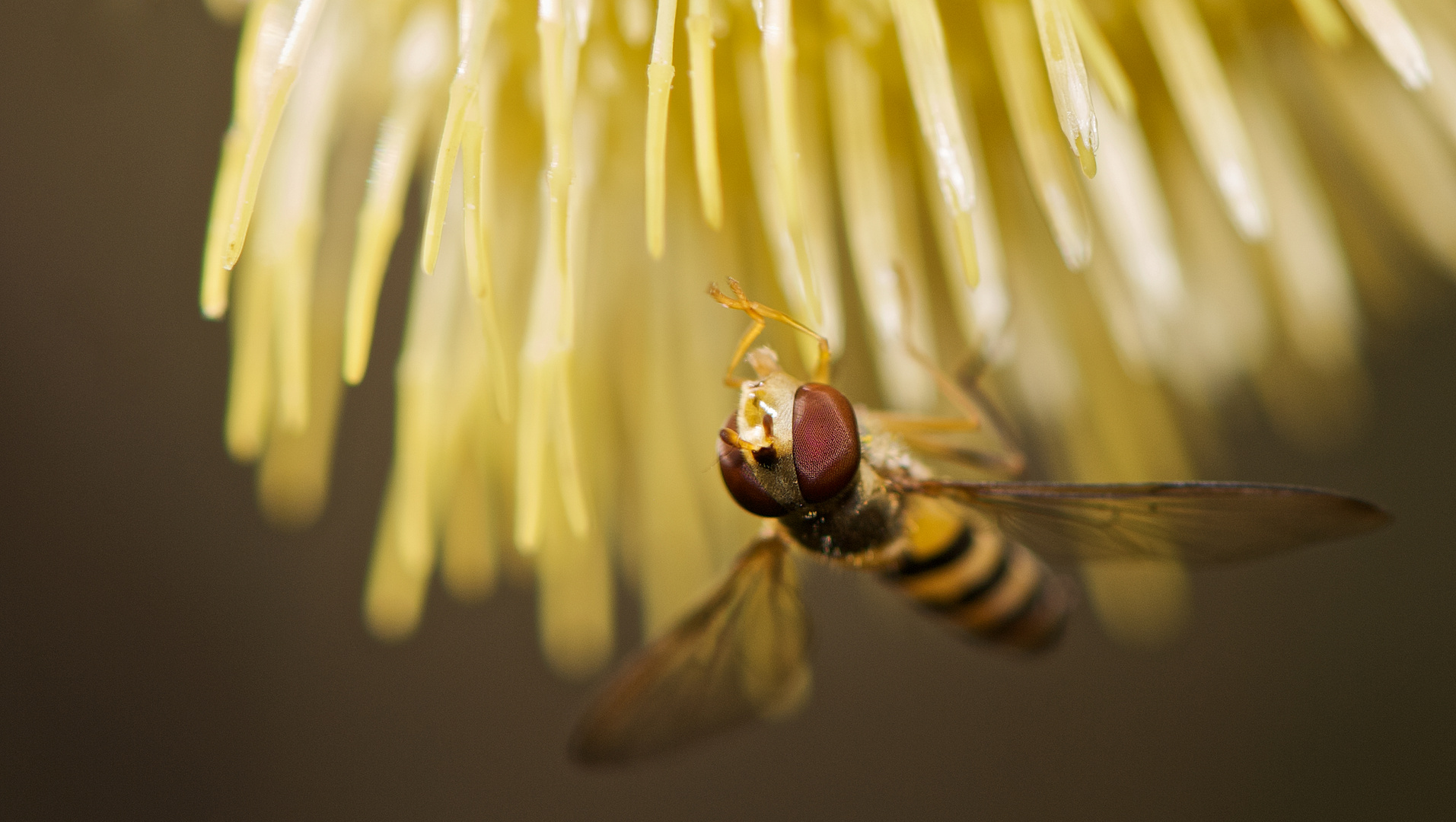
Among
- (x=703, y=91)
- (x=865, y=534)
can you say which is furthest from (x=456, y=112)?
(x=865, y=534)

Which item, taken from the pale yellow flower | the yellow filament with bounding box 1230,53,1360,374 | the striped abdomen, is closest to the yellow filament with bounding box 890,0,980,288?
the pale yellow flower

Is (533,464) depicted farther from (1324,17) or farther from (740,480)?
(1324,17)

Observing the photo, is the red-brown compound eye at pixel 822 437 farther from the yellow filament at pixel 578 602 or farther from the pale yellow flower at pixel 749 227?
the yellow filament at pixel 578 602

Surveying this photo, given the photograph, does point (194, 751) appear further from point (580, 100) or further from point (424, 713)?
point (580, 100)

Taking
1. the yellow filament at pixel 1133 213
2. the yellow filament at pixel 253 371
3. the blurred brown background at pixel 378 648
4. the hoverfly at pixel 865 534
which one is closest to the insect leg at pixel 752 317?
the hoverfly at pixel 865 534

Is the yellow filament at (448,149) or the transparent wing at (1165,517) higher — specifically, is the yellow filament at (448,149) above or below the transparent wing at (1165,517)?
above
